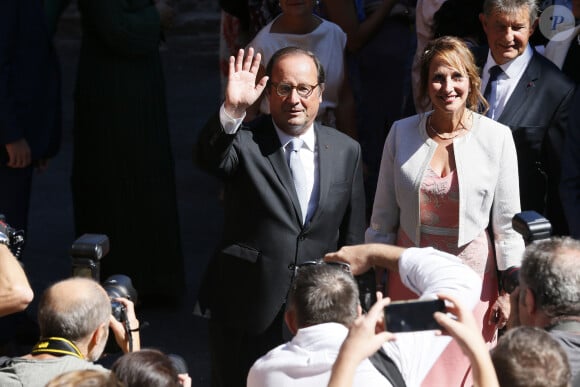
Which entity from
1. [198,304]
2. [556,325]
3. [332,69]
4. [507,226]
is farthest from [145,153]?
[556,325]

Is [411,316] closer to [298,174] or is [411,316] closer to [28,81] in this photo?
[298,174]

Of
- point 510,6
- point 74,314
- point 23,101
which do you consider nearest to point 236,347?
point 74,314

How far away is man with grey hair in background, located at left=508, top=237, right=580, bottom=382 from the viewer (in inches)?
132

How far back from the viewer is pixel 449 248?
15.0 feet

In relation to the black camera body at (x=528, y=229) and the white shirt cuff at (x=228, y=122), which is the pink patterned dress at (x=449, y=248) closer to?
the black camera body at (x=528, y=229)

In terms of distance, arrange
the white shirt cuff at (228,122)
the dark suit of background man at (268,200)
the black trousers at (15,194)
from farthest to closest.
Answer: the black trousers at (15,194)
the dark suit of background man at (268,200)
the white shirt cuff at (228,122)

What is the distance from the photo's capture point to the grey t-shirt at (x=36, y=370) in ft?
10.9

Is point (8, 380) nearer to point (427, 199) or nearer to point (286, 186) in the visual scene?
point (286, 186)

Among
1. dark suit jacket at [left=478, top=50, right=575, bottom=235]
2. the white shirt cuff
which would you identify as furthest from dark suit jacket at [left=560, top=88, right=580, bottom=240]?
the white shirt cuff

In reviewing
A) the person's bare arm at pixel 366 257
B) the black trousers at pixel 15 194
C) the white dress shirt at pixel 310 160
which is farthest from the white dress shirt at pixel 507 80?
the black trousers at pixel 15 194

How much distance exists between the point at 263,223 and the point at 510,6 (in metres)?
1.37

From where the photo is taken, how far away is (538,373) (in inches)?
115

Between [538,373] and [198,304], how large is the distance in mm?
2016

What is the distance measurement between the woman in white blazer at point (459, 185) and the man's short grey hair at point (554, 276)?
1.03 meters
